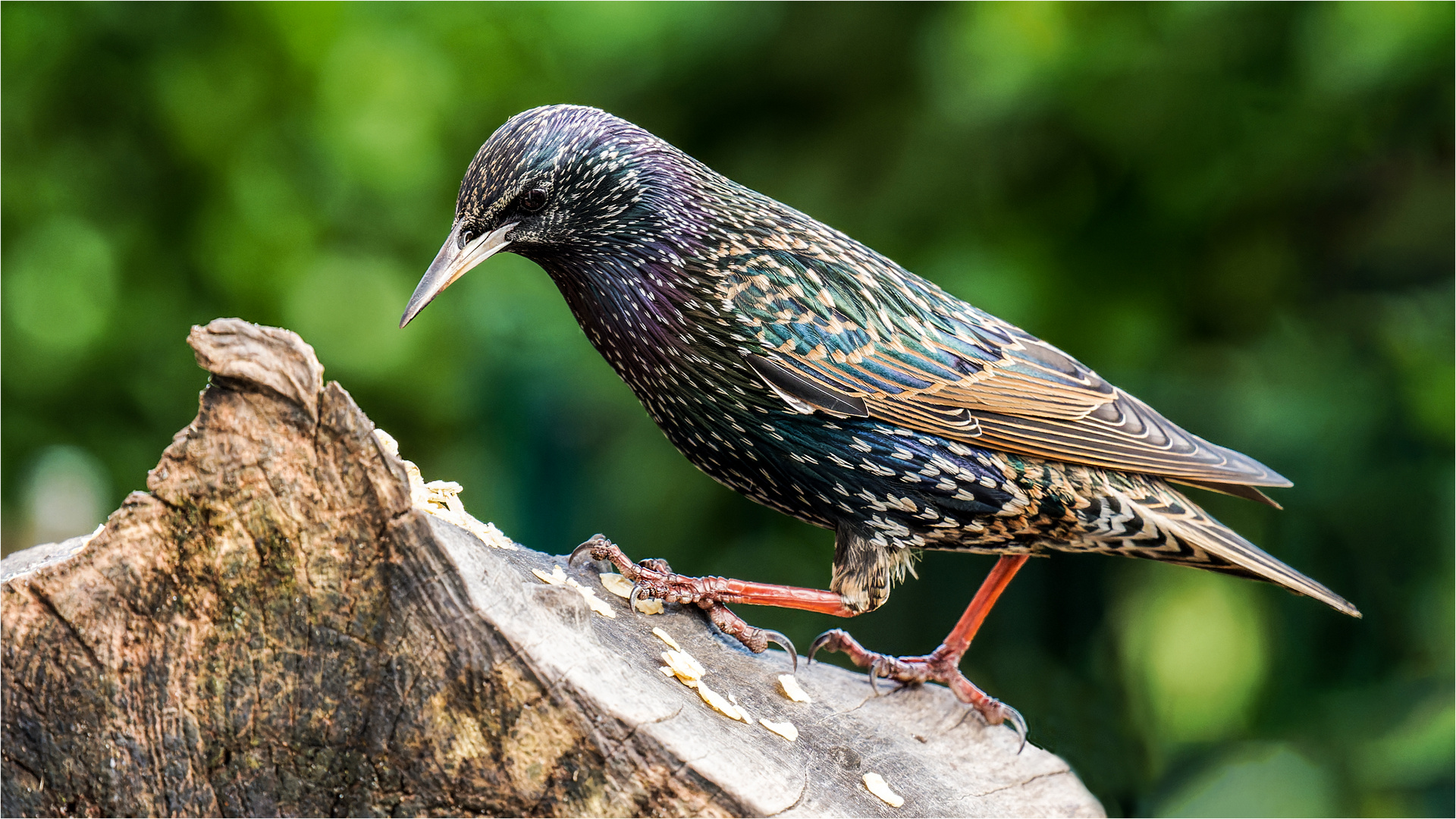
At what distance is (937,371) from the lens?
110 inches

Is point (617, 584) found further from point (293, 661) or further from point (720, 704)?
point (293, 661)

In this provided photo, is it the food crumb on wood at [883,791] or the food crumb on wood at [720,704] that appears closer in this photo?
the food crumb on wood at [720,704]

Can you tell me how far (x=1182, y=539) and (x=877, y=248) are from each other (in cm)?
195

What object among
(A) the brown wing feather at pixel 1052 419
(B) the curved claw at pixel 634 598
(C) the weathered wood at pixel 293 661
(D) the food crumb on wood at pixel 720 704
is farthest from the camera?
(A) the brown wing feather at pixel 1052 419

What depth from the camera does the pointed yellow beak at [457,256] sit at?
8.30 feet

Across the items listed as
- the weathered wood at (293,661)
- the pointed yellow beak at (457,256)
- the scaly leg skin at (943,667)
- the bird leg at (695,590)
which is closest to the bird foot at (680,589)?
the bird leg at (695,590)

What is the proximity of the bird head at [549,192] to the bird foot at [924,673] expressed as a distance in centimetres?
114

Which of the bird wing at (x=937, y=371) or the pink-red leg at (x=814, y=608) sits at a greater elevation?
the bird wing at (x=937, y=371)

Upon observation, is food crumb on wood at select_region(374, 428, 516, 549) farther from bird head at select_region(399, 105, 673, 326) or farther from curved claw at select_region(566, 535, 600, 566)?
bird head at select_region(399, 105, 673, 326)

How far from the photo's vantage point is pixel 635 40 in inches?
184

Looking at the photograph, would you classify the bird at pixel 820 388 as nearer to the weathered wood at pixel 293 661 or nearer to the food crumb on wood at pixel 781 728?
the food crumb on wood at pixel 781 728

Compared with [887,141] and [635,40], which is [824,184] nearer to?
[887,141]

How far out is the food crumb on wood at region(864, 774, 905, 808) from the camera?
2.25 metres

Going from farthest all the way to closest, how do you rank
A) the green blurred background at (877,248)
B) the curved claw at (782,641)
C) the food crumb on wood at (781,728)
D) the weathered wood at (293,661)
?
the green blurred background at (877,248)
the curved claw at (782,641)
the food crumb on wood at (781,728)
the weathered wood at (293,661)
